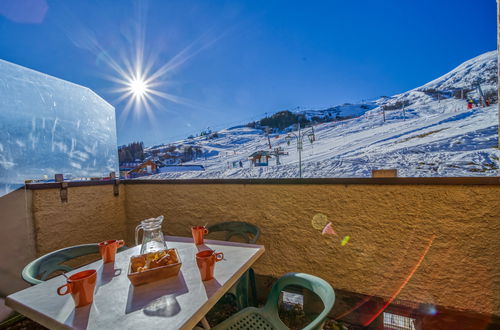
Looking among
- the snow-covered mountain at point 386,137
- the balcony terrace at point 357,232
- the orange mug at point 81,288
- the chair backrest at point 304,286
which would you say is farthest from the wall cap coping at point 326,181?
the orange mug at point 81,288

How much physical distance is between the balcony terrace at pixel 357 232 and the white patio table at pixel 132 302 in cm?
99

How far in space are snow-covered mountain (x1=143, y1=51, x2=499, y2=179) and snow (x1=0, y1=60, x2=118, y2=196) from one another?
31.3 inches

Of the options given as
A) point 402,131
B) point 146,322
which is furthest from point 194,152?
point 402,131

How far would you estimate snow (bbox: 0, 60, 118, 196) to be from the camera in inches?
83.4

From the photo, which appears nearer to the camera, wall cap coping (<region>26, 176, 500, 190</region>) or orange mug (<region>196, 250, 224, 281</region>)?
orange mug (<region>196, 250, 224, 281</region>)

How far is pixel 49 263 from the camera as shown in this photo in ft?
4.45

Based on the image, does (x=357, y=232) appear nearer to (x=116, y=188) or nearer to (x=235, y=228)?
(x=235, y=228)

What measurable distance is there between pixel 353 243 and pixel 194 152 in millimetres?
2909

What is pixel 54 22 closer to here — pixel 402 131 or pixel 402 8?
pixel 402 8

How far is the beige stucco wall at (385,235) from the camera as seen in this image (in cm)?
148

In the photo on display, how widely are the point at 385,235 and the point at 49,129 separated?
338 cm

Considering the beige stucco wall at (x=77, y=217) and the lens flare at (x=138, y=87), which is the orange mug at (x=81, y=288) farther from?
the lens flare at (x=138, y=87)

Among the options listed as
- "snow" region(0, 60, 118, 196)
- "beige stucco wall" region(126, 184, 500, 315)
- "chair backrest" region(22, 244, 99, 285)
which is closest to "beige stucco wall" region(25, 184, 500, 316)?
"beige stucco wall" region(126, 184, 500, 315)

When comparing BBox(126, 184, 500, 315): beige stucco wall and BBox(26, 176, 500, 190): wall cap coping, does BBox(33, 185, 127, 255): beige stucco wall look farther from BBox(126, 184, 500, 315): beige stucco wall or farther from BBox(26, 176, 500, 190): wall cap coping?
BBox(126, 184, 500, 315): beige stucco wall
